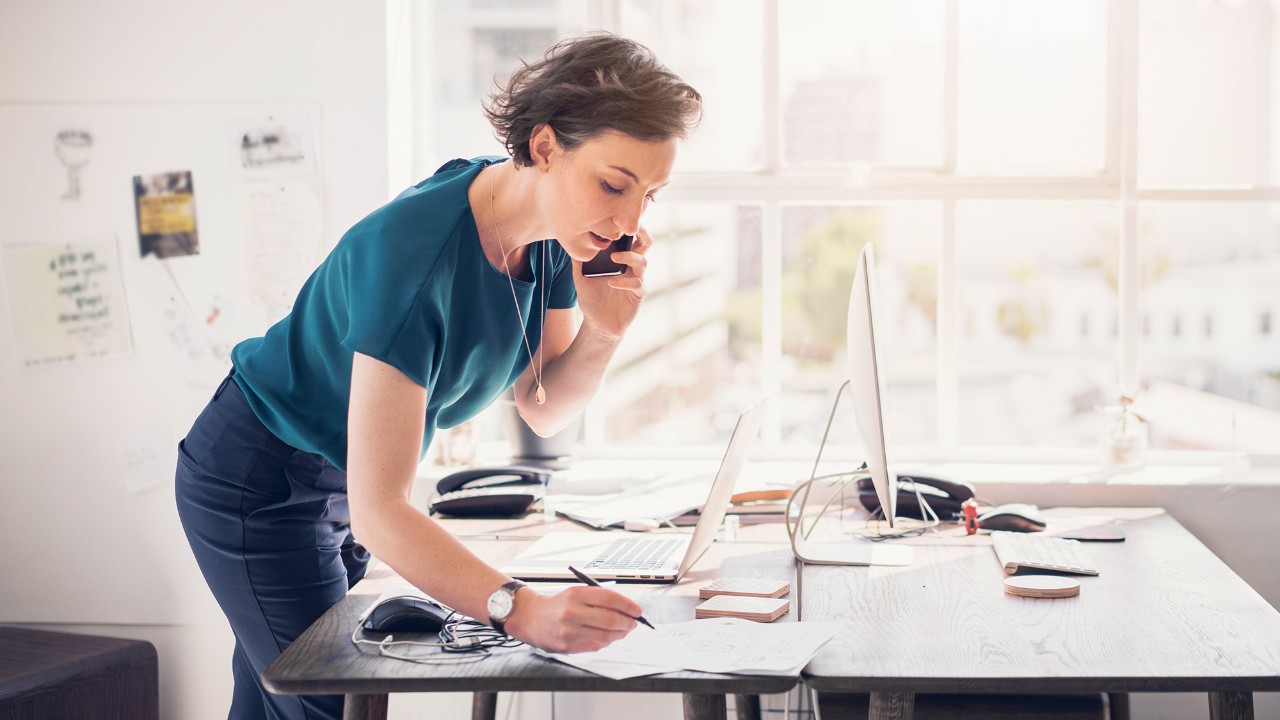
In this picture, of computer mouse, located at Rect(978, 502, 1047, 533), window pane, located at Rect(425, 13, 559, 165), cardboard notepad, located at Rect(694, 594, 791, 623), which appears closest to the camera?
cardboard notepad, located at Rect(694, 594, 791, 623)

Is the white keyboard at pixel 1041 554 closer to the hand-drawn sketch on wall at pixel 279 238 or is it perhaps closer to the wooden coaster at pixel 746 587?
the wooden coaster at pixel 746 587

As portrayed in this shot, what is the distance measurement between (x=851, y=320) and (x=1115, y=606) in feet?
2.03

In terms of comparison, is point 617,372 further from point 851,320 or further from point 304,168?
point 851,320

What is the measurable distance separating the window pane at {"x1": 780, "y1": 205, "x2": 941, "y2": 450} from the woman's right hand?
5.48ft

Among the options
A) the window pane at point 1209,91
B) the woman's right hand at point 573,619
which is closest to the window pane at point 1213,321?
the window pane at point 1209,91

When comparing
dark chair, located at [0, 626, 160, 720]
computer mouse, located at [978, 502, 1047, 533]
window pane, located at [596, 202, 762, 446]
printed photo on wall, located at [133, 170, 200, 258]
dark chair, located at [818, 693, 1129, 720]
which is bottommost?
dark chair, located at [0, 626, 160, 720]

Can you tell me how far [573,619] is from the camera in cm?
122

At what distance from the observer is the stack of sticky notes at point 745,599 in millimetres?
1452

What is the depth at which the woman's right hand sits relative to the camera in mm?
1224

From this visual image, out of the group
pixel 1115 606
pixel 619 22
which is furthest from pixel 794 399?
pixel 1115 606

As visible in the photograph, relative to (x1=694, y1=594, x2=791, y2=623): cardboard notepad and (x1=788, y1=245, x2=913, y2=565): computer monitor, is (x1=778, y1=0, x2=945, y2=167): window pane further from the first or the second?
(x1=694, y1=594, x2=791, y2=623): cardboard notepad

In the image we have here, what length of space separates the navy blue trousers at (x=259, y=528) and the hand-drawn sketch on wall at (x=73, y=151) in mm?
1432

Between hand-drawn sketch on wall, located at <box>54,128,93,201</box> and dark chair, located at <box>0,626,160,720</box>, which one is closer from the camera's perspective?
dark chair, located at <box>0,626,160,720</box>

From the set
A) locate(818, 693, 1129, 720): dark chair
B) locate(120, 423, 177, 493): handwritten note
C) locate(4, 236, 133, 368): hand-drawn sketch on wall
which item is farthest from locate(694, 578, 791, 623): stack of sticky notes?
locate(4, 236, 133, 368): hand-drawn sketch on wall
